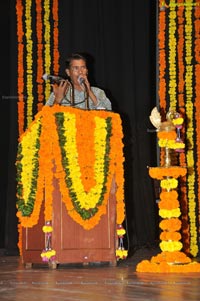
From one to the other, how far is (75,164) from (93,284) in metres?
1.19

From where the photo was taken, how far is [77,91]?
5.23m

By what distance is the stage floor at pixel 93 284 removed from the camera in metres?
3.37

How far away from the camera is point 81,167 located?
15.6 ft

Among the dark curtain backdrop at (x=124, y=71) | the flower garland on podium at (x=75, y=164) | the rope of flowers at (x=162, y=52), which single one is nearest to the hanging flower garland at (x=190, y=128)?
the rope of flowers at (x=162, y=52)

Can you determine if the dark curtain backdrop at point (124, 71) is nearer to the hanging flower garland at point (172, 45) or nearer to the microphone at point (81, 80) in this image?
the hanging flower garland at point (172, 45)

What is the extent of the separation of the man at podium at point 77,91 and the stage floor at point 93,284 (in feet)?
4.53

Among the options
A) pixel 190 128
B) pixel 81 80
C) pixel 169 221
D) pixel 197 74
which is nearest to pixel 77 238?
pixel 169 221

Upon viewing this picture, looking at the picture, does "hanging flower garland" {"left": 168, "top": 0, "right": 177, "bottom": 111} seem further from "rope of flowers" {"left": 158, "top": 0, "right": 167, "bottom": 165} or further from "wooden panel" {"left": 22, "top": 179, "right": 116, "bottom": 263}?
"wooden panel" {"left": 22, "top": 179, "right": 116, "bottom": 263}

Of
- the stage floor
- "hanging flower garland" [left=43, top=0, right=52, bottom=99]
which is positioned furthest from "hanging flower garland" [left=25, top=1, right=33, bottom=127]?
the stage floor

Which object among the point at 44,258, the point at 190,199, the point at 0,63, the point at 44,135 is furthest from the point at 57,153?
the point at 0,63

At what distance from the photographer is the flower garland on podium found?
471 centimetres

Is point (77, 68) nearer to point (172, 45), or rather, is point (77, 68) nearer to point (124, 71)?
point (172, 45)

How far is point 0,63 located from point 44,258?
2.69 metres

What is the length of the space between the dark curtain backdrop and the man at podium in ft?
4.58
